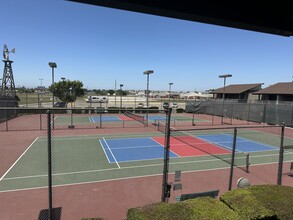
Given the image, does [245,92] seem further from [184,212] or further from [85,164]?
[184,212]

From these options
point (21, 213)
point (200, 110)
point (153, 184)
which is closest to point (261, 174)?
point (153, 184)

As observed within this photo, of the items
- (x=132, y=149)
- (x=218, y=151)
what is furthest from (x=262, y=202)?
(x=132, y=149)

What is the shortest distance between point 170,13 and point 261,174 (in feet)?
34.4

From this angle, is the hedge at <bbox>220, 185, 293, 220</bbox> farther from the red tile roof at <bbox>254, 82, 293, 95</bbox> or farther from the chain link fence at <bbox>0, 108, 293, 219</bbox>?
the red tile roof at <bbox>254, 82, 293, 95</bbox>

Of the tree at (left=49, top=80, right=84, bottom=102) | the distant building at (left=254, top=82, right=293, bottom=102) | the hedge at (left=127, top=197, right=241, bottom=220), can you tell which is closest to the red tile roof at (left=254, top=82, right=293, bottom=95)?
the distant building at (left=254, top=82, right=293, bottom=102)

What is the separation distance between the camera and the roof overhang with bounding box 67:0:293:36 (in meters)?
3.56

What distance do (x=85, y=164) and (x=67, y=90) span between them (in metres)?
39.5

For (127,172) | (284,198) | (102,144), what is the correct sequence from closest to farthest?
(284,198)
(127,172)
(102,144)

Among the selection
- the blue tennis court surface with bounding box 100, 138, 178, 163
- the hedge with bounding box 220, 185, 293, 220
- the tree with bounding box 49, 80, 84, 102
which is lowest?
the blue tennis court surface with bounding box 100, 138, 178, 163

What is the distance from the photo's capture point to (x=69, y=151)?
1530 centimetres

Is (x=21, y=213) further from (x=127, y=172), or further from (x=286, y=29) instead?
(x=286, y=29)

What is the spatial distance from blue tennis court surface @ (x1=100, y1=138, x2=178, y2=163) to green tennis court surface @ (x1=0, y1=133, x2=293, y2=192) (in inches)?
7.2

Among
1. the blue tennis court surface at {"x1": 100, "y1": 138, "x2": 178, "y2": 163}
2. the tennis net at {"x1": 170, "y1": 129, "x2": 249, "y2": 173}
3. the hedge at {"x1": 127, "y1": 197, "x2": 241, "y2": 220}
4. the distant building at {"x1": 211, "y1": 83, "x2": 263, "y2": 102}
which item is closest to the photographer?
the hedge at {"x1": 127, "y1": 197, "x2": 241, "y2": 220}

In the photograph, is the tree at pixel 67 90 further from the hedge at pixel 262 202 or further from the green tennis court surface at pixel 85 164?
the hedge at pixel 262 202
